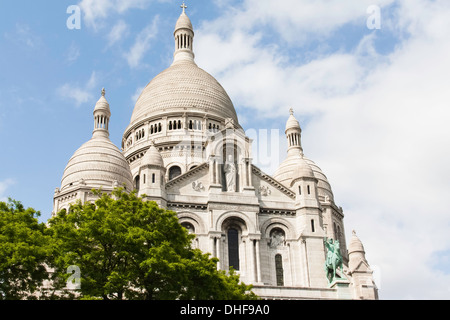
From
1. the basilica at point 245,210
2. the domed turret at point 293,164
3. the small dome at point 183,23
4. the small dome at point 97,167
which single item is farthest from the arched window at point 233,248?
the small dome at point 183,23

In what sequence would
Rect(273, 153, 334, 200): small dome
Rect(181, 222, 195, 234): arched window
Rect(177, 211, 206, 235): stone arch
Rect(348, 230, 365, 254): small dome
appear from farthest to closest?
1. Rect(273, 153, 334, 200): small dome
2. Rect(348, 230, 365, 254): small dome
3. Rect(181, 222, 195, 234): arched window
4. Rect(177, 211, 206, 235): stone arch

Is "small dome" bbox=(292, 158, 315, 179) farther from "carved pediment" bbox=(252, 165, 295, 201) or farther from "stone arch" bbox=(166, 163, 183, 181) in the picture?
"stone arch" bbox=(166, 163, 183, 181)

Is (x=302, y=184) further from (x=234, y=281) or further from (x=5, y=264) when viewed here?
(x=5, y=264)

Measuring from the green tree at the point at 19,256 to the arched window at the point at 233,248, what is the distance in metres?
20.4

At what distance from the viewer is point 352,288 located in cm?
4750

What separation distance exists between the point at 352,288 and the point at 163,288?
1852 cm

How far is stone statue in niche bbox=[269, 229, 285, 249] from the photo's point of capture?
5300cm

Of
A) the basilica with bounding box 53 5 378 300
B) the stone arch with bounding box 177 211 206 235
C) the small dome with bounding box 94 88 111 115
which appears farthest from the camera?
the small dome with bounding box 94 88 111 115

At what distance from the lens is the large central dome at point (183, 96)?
7719 cm

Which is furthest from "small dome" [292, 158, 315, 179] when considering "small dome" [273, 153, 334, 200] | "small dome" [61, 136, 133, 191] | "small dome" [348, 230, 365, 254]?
"small dome" [61, 136, 133, 191]

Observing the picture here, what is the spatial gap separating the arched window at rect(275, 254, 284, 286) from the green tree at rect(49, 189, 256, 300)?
16.5 meters

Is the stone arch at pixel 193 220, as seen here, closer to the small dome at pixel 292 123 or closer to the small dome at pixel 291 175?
the small dome at pixel 291 175

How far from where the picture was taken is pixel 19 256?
102 feet
